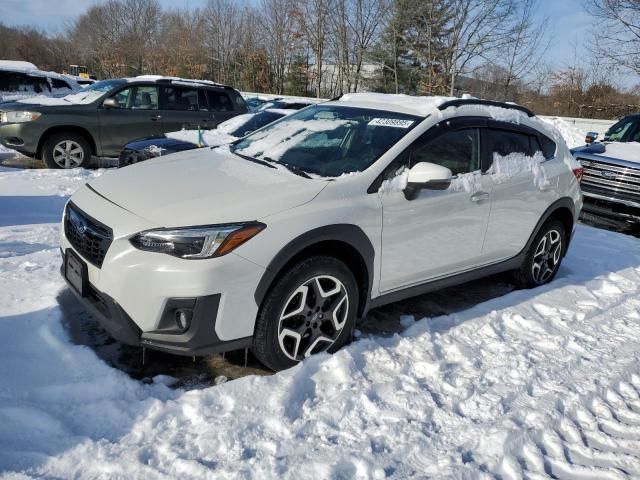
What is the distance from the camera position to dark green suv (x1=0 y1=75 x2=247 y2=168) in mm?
8914

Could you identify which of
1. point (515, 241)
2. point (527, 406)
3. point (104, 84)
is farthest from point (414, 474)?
point (104, 84)

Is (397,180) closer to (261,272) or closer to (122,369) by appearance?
(261,272)

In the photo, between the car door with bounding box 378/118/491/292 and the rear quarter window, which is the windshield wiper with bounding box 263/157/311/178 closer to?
the car door with bounding box 378/118/491/292

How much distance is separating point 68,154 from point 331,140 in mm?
6959

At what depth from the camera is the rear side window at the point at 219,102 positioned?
35.2ft

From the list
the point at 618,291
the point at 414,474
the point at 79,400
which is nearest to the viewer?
the point at 414,474

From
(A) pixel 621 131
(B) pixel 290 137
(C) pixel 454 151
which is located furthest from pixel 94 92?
(A) pixel 621 131

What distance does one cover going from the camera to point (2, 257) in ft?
15.0

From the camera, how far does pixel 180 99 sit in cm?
1044

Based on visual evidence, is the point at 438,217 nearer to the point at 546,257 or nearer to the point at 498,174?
the point at 498,174

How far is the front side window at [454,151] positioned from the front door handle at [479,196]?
0.64 feet

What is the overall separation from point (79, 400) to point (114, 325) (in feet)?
1.36

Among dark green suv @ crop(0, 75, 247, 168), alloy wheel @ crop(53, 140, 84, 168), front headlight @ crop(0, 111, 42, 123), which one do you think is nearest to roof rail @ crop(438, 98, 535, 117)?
dark green suv @ crop(0, 75, 247, 168)

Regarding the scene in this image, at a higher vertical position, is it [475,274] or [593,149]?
[593,149]
